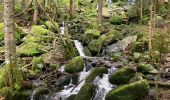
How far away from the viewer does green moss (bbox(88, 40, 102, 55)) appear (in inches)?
674

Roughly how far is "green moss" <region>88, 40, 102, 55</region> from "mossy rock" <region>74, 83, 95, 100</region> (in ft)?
17.8

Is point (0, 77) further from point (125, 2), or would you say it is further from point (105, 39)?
point (125, 2)

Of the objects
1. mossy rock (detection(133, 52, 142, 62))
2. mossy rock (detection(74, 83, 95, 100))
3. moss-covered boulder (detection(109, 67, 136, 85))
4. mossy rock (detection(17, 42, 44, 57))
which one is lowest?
mossy rock (detection(74, 83, 95, 100))

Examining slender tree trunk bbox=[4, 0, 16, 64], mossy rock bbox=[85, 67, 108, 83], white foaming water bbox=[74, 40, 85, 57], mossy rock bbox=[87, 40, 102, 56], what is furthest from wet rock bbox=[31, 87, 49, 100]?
mossy rock bbox=[87, 40, 102, 56]

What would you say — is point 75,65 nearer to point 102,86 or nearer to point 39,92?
point 102,86

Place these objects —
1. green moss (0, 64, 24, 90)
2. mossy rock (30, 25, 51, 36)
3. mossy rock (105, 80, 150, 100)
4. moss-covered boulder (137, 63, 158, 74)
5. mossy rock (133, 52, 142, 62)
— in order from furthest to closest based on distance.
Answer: mossy rock (30, 25, 51, 36) → mossy rock (133, 52, 142, 62) → moss-covered boulder (137, 63, 158, 74) → green moss (0, 64, 24, 90) → mossy rock (105, 80, 150, 100)

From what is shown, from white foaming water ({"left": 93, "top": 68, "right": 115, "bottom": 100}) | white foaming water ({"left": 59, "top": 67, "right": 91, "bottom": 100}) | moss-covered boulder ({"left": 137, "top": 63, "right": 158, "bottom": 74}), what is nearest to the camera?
white foaming water ({"left": 93, "top": 68, "right": 115, "bottom": 100})

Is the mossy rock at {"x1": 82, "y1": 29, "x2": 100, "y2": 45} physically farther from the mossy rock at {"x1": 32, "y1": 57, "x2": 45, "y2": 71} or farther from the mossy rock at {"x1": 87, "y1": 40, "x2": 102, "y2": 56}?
the mossy rock at {"x1": 32, "y1": 57, "x2": 45, "y2": 71}

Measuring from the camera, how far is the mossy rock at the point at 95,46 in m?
17.1

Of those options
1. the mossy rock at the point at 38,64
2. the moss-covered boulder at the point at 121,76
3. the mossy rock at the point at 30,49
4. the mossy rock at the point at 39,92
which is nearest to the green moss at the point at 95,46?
the mossy rock at the point at 30,49

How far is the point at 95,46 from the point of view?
1738 centimetres

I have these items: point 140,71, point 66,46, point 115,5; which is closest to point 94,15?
point 115,5

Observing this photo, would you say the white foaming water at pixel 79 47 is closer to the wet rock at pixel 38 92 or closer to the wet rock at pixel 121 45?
the wet rock at pixel 121 45

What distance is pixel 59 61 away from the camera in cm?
1508
